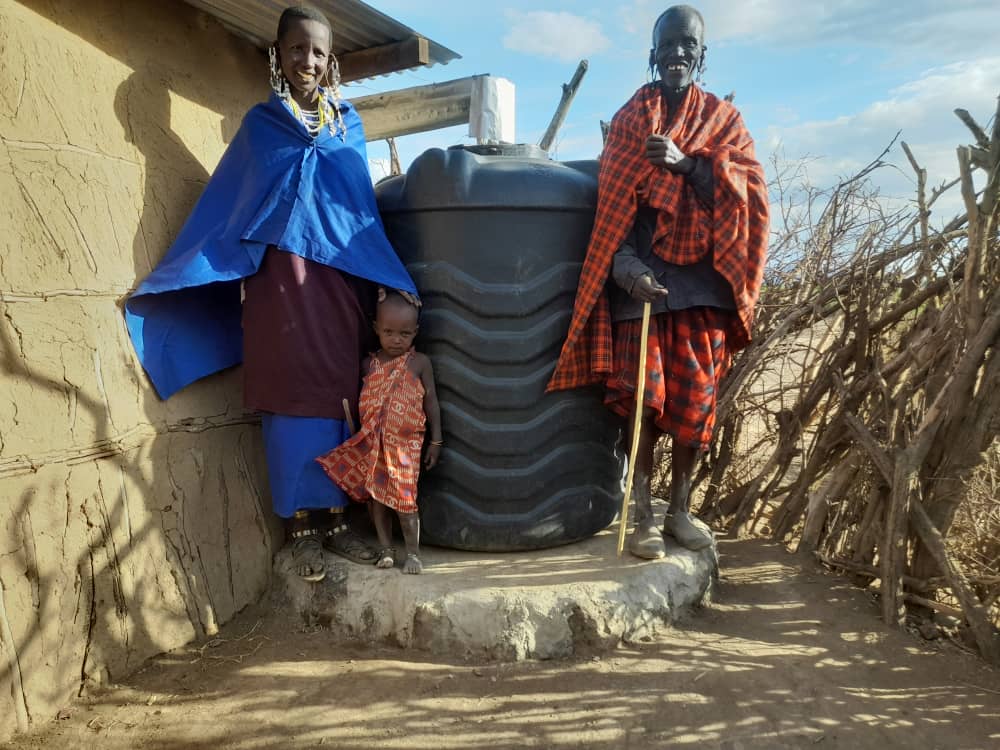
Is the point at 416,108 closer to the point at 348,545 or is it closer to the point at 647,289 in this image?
the point at 647,289

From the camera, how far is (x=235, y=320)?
290 cm

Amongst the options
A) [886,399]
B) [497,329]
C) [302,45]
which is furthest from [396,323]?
[886,399]

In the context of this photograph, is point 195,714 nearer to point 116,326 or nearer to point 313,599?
point 313,599

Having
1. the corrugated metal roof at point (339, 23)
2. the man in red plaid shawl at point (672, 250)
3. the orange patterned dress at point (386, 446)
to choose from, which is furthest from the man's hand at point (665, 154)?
the corrugated metal roof at point (339, 23)

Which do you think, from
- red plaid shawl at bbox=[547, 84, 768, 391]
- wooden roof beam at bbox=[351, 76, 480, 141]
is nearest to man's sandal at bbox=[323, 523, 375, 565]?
red plaid shawl at bbox=[547, 84, 768, 391]

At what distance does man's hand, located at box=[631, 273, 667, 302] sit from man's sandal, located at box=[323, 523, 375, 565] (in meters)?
1.34

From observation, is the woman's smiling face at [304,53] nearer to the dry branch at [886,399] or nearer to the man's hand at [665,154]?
the man's hand at [665,154]

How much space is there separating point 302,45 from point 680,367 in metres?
1.74

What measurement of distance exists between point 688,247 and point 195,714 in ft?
7.09

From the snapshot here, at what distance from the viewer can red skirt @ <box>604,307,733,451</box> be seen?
2752mm

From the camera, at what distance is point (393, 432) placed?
270cm

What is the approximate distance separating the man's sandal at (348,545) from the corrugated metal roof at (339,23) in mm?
1968

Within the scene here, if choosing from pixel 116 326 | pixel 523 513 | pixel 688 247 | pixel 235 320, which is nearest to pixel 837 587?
pixel 523 513

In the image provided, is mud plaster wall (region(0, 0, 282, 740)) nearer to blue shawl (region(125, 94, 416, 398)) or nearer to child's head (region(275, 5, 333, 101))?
blue shawl (region(125, 94, 416, 398))
